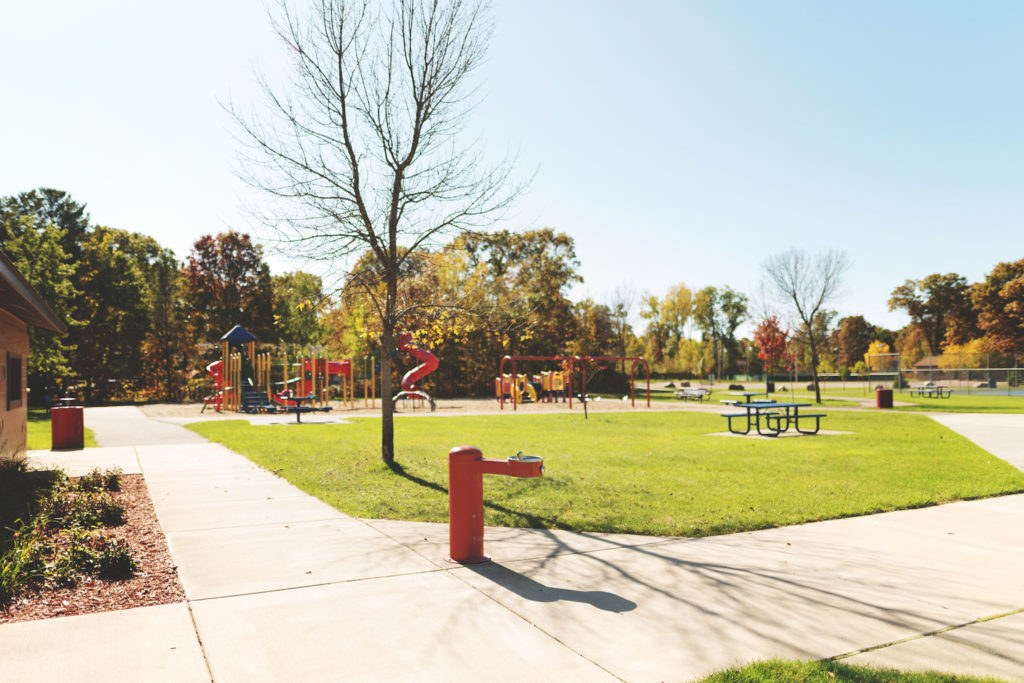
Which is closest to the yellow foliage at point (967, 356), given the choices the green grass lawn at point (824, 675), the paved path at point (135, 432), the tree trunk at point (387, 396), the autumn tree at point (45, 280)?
the tree trunk at point (387, 396)

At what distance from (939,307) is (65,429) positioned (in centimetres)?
8896

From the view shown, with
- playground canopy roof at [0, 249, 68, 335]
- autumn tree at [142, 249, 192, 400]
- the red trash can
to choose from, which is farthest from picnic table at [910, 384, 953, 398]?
autumn tree at [142, 249, 192, 400]

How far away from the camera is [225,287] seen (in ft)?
161

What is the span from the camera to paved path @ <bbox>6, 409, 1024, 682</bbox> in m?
3.60

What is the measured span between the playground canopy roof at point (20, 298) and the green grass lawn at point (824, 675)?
8.10 metres

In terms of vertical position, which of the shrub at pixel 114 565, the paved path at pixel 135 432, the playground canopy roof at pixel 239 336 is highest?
the playground canopy roof at pixel 239 336

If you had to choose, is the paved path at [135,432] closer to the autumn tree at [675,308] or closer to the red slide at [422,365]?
the red slide at [422,365]

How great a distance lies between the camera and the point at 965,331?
2840 inches

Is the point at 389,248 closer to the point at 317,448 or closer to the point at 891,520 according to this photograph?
the point at 317,448

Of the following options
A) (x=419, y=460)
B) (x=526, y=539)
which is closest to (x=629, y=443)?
(x=419, y=460)

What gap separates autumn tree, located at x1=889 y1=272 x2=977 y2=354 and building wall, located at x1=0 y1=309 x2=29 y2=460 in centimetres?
8326

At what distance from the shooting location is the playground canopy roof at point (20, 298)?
7.43 meters

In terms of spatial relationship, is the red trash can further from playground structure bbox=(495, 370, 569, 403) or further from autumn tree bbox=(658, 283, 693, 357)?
autumn tree bbox=(658, 283, 693, 357)

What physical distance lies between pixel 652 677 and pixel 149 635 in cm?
301
